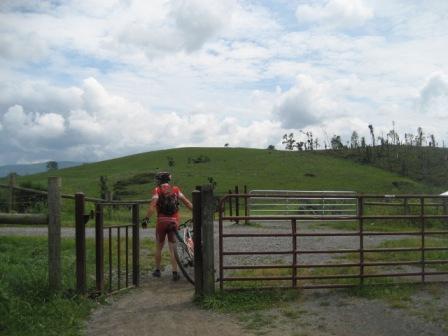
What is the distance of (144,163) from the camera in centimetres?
8525

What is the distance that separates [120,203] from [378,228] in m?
14.2

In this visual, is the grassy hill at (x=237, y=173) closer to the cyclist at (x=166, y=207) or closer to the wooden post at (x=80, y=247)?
the cyclist at (x=166, y=207)

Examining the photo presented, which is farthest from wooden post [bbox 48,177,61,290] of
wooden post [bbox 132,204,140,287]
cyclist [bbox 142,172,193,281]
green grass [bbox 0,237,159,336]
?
cyclist [bbox 142,172,193,281]

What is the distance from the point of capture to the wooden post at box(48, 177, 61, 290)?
8.38 metres

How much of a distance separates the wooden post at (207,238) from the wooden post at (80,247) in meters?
1.82

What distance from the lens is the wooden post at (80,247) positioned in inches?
329

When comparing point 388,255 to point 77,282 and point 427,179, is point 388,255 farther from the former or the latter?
point 427,179

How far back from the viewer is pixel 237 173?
7025 centimetres

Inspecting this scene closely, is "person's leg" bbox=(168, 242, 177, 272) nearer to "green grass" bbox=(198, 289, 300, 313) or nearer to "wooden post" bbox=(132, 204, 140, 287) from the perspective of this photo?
"wooden post" bbox=(132, 204, 140, 287)

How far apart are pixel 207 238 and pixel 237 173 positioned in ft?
202

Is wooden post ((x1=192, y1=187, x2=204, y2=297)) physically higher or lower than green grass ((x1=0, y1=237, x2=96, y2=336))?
higher

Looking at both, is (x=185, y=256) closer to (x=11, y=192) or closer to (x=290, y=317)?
(x=290, y=317)

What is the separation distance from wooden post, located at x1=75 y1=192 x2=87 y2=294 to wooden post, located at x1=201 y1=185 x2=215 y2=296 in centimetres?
182

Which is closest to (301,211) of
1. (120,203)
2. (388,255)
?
(388,255)
